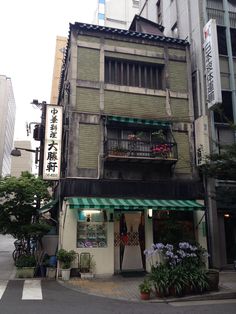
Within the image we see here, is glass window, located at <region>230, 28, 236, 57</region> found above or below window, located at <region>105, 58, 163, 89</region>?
above

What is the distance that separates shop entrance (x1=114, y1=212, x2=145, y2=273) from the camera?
1605 cm

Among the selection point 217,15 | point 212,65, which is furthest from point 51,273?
point 217,15

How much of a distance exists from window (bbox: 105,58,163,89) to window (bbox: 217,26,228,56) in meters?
3.47

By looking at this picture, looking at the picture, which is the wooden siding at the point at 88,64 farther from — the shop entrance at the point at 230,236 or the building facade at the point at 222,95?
the shop entrance at the point at 230,236

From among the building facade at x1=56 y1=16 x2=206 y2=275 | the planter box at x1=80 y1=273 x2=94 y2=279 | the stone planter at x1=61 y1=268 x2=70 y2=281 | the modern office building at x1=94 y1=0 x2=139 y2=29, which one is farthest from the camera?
the modern office building at x1=94 y1=0 x2=139 y2=29

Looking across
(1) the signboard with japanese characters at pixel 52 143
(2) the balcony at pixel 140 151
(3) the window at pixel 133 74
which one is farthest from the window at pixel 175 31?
(1) the signboard with japanese characters at pixel 52 143

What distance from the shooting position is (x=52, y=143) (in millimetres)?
15797

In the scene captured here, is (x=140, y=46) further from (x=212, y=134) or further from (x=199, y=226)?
(x=199, y=226)

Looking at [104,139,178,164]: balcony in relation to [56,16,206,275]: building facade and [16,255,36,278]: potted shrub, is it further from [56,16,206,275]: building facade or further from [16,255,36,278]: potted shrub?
[16,255,36,278]: potted shrub

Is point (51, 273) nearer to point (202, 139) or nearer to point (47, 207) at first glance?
point (47, 207)

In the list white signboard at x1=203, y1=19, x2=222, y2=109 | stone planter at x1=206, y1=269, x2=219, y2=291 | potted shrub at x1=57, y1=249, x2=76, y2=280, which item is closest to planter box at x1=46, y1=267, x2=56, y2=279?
potted shrub at x1=57, y1=249, x2=76, y2=280

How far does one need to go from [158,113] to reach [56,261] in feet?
29.9

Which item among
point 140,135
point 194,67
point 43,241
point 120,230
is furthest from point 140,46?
point 43,241

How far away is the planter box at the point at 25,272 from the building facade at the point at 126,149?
1.74m
